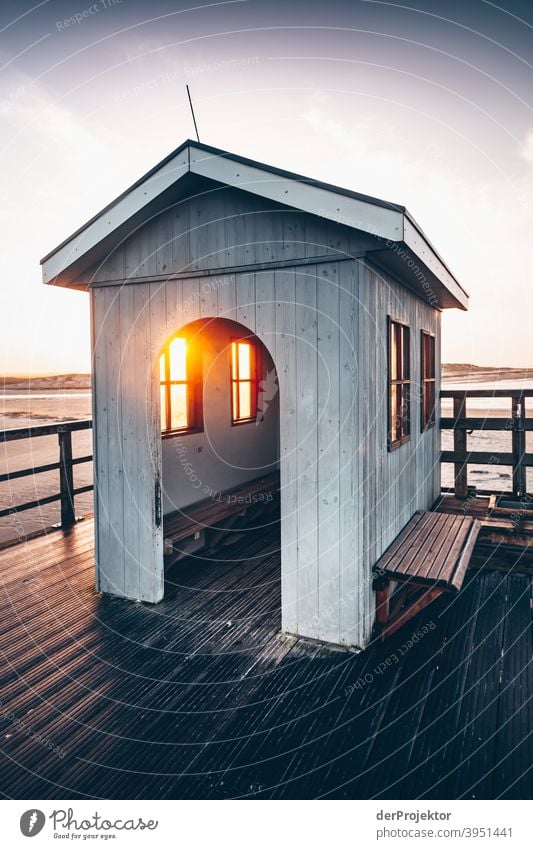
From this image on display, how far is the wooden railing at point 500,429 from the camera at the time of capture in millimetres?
5770

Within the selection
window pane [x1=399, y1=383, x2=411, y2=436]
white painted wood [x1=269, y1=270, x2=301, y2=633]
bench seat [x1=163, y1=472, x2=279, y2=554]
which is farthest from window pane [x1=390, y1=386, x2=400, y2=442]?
bench seat [x1=163, y1=472, x2=279, y2=554]

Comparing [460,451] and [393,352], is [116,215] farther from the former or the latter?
[460,451]

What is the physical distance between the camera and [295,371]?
3580 millimetres

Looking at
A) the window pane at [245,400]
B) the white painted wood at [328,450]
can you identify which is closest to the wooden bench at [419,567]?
the white painted wood at [328,450]

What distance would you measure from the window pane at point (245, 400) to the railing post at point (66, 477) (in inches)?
92.5

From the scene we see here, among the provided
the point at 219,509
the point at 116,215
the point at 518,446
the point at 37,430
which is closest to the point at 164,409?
the point at 219,509

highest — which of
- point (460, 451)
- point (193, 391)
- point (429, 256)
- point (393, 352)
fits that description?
point (429, 256)

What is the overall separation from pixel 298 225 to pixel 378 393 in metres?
1.41

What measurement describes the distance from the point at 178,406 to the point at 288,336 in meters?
2.21

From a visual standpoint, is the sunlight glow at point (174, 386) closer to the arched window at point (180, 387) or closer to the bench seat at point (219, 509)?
the arched window at point (180, 387)

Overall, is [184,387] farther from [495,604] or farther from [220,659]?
[495,604]

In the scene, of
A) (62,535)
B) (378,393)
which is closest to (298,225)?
(378,393)

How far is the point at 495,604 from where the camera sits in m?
4.22

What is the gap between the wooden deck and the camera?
228cm
